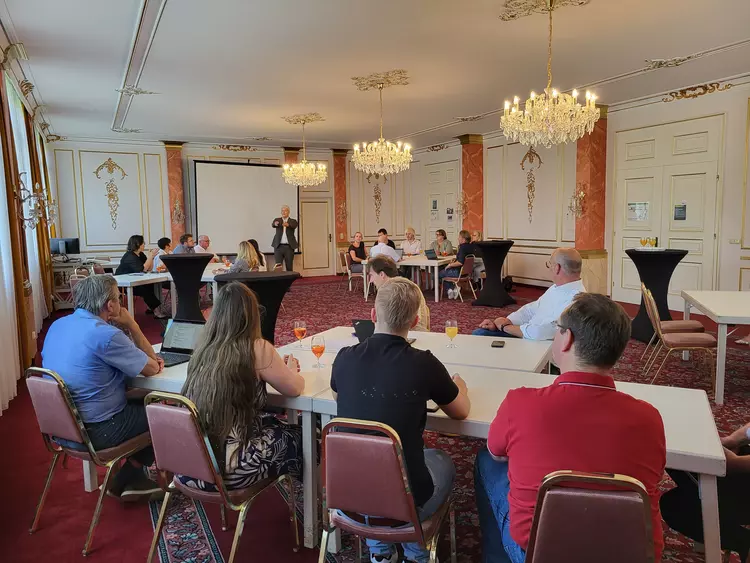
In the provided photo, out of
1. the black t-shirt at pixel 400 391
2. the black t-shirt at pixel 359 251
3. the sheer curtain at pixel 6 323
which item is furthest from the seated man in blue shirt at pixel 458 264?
the black t-shirt at pixel 400 391

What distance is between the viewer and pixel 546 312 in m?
3.86

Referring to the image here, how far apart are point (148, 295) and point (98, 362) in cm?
647

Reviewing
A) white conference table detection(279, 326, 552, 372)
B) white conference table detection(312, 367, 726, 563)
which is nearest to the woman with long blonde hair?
white conference table detection(279, 326, 552, 372)

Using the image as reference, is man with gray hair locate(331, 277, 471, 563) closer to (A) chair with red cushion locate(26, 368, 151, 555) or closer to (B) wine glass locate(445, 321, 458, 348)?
(B) wine glass locate(445, 321, 458, 348)

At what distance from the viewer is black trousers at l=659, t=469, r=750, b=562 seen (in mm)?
1948

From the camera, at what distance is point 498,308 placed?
909 cm

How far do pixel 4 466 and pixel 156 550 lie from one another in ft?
5.51

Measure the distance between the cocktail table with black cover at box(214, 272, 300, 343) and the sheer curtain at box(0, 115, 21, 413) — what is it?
2.38m

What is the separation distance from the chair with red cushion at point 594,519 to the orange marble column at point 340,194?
13.3 metres

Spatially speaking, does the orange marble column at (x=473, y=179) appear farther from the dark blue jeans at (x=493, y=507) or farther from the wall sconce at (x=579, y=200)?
the dark blue jeans at (x=493, y=507)

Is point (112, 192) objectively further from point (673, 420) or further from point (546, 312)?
point (673, 420)

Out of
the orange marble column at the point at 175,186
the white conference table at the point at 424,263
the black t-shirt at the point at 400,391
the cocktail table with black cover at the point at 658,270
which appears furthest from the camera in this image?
the orange marble column at the point at 175,186

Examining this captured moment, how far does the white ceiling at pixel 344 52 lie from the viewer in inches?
191

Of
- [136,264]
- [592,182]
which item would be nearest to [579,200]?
[592,182]
